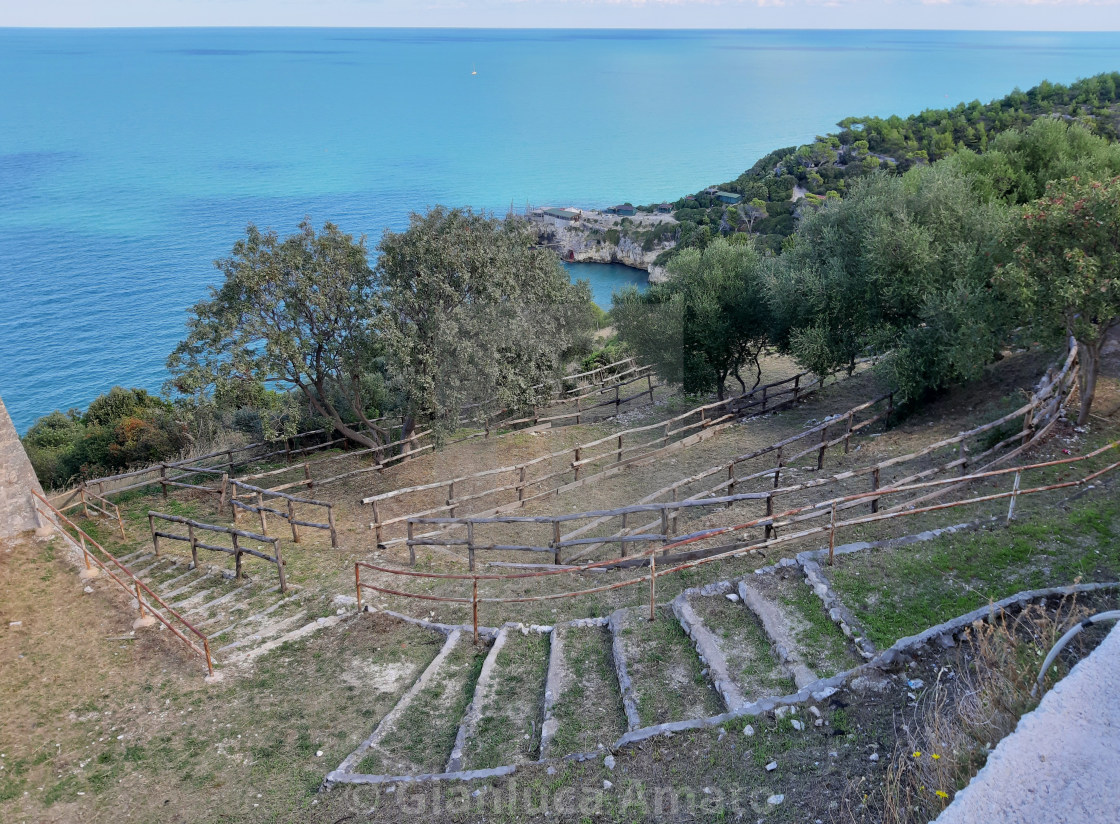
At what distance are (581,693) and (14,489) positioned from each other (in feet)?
41.0

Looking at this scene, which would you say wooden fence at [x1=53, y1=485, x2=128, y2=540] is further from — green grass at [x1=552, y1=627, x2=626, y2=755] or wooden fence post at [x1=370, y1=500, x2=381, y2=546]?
green grass at [x1=552, y1=627, x2=626, y2=755]

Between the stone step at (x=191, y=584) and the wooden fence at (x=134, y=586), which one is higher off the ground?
the wooden fence at (x=134, y=586)

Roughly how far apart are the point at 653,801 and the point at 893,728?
2.25m

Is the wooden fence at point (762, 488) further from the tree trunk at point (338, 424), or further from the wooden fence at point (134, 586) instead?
the tree trunk at point (338, 424)

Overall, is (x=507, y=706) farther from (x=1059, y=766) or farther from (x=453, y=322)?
(x=453, y=322)

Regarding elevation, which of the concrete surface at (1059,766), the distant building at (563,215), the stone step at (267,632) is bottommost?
the stone step at (267,632)

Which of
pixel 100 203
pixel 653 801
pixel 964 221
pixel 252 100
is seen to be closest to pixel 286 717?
pixel 653 801

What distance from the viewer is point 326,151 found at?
427 feet

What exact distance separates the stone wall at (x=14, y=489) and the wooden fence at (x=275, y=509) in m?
3.58

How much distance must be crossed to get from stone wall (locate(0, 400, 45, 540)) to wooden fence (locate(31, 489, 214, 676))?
18 cm

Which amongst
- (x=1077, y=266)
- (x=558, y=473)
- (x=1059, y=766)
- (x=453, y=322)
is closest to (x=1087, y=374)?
(x=1077, y=266)

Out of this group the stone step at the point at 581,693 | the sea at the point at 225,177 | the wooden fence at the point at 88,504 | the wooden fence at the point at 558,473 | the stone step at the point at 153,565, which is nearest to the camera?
the stone step at the point at 581,693

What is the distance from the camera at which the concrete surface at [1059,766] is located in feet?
18.3

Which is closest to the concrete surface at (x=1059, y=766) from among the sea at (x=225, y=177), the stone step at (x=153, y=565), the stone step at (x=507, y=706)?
the stone step at (x=507, y=706)
